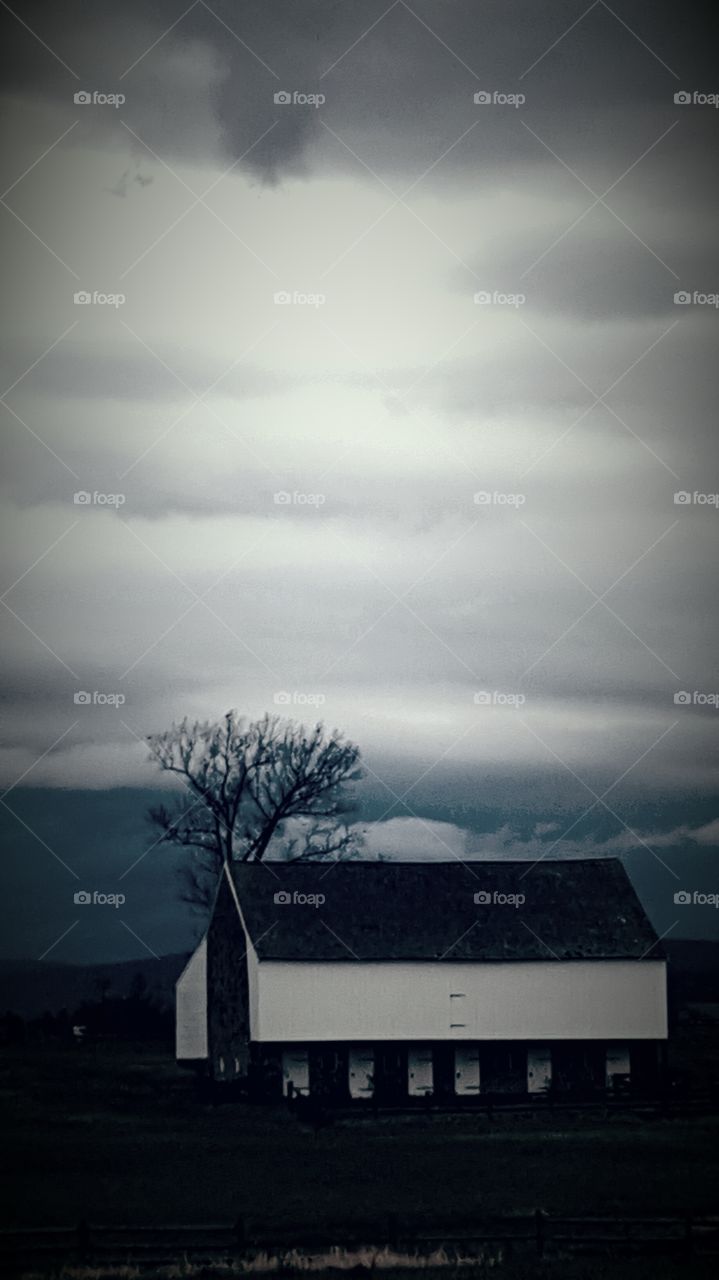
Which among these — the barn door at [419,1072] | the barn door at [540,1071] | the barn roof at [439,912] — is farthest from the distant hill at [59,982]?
the barn door at [540,1071]

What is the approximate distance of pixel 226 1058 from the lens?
40.0ft

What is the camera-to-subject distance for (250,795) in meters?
12.5

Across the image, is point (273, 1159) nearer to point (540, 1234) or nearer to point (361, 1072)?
point (361, 1072)

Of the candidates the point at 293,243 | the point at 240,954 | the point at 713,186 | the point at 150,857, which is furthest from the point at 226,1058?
the point at 713,186

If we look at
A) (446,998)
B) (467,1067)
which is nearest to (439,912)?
(446,998)

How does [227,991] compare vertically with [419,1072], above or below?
above

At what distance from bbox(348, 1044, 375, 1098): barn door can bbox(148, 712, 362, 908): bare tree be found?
59.9 inches

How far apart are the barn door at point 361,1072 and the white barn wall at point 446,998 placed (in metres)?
0.12

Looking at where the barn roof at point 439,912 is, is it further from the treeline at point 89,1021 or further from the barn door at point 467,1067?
the treeline at point 89,1021

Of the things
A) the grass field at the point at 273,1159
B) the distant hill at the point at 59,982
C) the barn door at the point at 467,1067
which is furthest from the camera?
the barn door at the point at 467,1067

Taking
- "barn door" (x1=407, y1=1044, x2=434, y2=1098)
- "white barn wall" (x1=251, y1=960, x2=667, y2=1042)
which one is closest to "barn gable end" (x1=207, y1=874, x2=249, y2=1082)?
"white barn wall" (x1=251, y1=960, x2=667, y2=1042)

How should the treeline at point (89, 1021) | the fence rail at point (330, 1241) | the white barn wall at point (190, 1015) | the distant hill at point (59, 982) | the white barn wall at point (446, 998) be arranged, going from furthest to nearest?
1. the white barn wall at point (446, 998)
2. the white barn wall at point (190, 1015)
3. the treeline at point (89, 1021)
4. the distant hill at point (59, 982)
5. the fence rail at point (330, 1241)

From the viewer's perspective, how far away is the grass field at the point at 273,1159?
11.2 meters

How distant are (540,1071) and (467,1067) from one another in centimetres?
62
